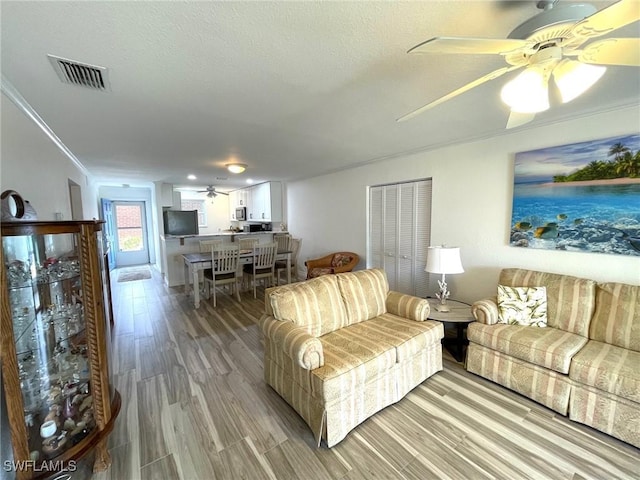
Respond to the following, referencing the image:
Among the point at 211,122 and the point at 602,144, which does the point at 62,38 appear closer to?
the point at 211,122

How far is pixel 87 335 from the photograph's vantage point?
1.50 meters

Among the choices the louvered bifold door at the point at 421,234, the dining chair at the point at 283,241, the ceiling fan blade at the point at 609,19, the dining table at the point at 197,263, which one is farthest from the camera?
the dining chair at the point at 283,241

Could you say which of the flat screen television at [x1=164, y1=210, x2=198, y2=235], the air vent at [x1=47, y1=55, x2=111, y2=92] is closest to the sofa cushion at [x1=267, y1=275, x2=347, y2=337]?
the air vent at [x1=47, y1=55, x2=111, y2=92]

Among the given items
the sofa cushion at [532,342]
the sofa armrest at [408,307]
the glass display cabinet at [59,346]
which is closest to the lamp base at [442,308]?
the sofa armrest at [408,307]

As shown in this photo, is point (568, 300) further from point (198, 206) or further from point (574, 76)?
point (198, 206)

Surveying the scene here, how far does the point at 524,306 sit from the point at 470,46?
228 cm

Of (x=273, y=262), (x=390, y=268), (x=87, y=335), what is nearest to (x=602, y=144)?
(x=390, y=268)

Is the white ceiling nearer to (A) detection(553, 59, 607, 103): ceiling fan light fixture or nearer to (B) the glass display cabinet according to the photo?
(A) detection(553, 59, 607, 103): ceiling fan light fixture

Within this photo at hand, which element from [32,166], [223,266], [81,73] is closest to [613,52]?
[81,73]

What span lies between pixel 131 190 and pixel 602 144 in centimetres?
952

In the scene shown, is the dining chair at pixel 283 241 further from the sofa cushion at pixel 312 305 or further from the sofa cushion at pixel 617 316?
the sofa cushion at pixel 617 316

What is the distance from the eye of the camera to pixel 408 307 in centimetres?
248

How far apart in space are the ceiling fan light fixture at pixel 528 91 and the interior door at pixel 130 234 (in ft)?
29.6

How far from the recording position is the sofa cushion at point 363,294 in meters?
2.42
